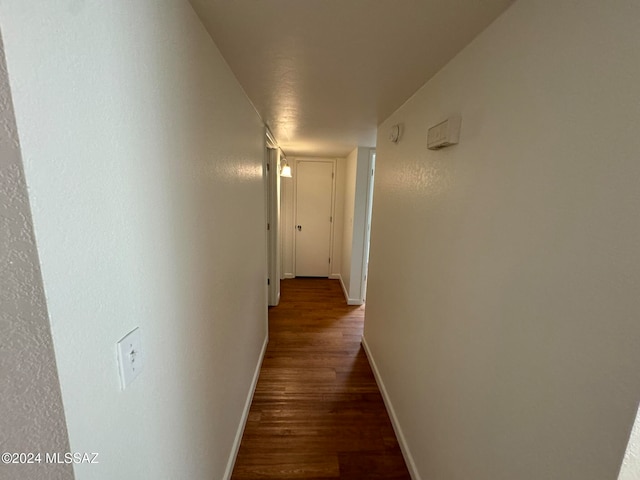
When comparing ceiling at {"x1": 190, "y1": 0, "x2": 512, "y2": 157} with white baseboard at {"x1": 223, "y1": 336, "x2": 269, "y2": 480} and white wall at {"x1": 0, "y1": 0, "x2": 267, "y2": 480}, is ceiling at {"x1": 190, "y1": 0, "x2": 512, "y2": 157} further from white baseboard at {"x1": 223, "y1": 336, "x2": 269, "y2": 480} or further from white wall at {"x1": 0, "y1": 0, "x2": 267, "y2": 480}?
white baseboard at {"x1": 223, "y1": 336, "x2": 269, "y2": 480}

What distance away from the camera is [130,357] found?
24.1 inches

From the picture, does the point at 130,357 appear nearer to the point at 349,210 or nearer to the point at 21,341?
the point at 21,341

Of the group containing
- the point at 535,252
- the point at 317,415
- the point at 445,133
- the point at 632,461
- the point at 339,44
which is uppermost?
the point at 339,44

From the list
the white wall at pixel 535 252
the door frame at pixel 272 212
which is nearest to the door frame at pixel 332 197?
the door frame at pixel 272 212

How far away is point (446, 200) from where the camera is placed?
1228 mm

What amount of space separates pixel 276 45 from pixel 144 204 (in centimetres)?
90

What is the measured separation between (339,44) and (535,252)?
1.05 metres

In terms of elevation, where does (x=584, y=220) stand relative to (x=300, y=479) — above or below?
above

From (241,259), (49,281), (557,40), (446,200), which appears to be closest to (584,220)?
(557,40)

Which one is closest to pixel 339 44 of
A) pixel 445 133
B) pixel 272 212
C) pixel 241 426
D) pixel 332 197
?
pixel 445 133

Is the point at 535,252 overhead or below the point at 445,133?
below

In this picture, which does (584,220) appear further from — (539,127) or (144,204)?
(144,204)

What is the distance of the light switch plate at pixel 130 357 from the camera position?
58 cm

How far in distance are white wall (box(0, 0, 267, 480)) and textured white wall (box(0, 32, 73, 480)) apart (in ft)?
0.04
